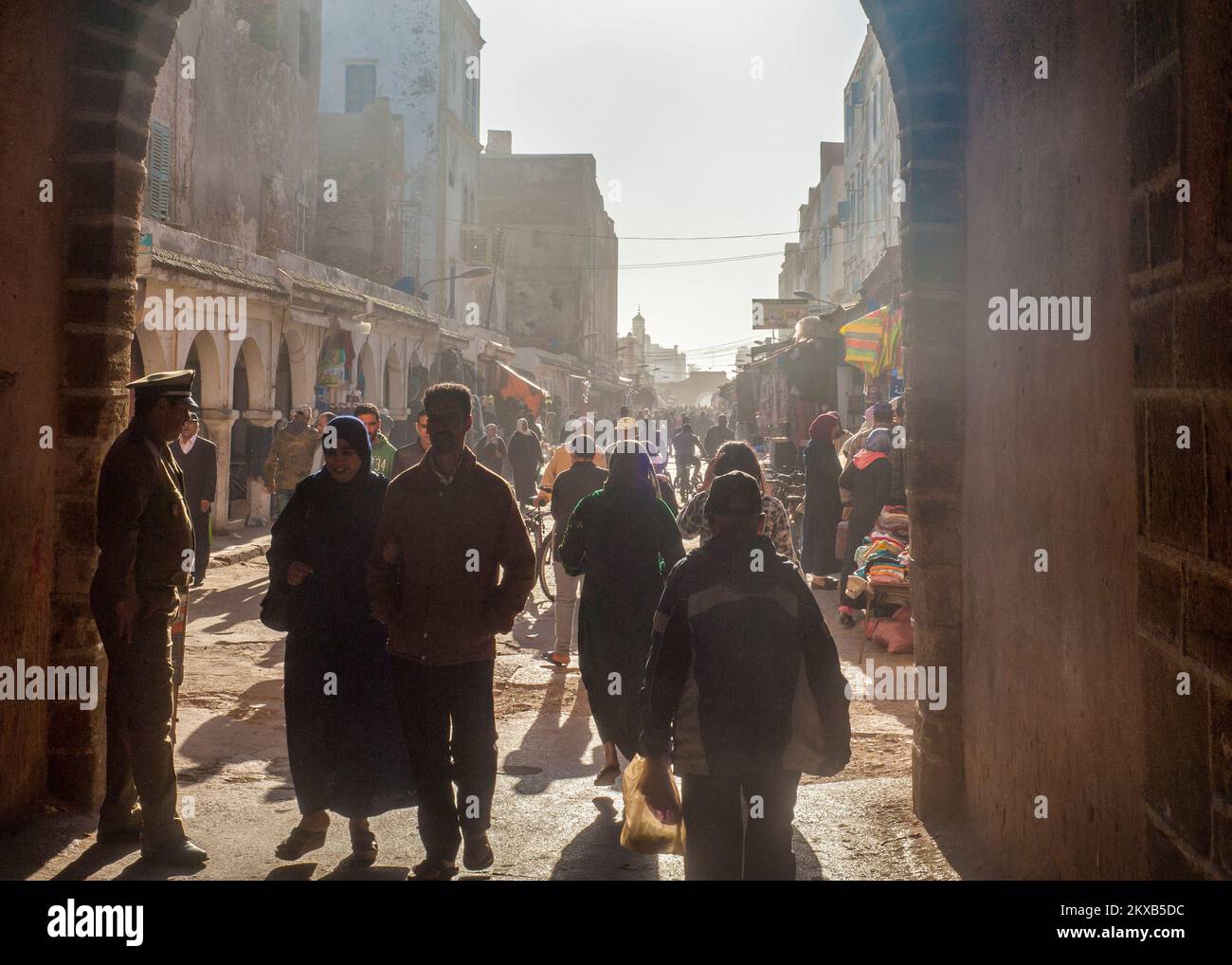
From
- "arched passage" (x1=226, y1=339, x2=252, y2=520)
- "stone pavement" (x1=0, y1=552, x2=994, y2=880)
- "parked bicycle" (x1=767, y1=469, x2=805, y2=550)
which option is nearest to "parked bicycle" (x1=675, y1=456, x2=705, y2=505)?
"parked bicycle" (x1=767, y1=469, x2=805, y2=550)

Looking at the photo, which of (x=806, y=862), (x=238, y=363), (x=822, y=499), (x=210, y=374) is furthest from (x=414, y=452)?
(x=238, y=363)

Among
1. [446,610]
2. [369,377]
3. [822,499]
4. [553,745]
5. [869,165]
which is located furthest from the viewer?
[869,165]

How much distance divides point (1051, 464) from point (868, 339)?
1101 cm

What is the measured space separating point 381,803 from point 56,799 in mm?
1642

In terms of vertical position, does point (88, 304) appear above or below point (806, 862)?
above

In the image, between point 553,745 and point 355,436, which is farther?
point 553,745

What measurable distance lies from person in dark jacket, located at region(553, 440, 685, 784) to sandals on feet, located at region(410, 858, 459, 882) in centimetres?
129

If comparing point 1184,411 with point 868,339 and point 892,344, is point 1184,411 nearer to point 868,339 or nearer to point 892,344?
point 892,344

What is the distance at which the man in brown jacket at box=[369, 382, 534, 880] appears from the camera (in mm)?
4441

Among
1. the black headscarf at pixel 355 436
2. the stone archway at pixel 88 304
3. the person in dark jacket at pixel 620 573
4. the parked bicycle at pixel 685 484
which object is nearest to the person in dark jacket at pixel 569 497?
the person in dark jacket at pixel 620 573

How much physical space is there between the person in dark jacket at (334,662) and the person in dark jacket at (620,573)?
1.27 m

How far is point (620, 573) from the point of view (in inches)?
220

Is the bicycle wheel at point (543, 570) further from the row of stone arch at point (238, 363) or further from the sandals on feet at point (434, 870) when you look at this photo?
the sandals on feet at point (434, 870)
